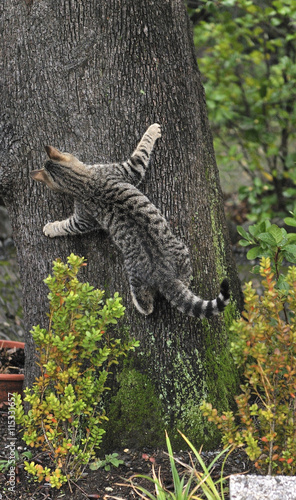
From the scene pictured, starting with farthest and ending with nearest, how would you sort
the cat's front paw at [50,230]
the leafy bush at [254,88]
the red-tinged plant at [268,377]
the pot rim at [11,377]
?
1. the leafy bush at [254,88]
2. the pot rim at [11,377]
3. the cat's front paw at [50,230]
4. the red-tinged plant at [268,377]

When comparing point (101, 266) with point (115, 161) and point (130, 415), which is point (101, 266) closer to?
point (115, 161)

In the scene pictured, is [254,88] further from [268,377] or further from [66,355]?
[66,355]

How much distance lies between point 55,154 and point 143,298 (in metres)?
1.06

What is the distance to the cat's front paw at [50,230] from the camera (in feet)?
10.6

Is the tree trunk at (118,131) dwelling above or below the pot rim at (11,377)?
above

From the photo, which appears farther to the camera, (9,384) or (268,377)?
(9,384)

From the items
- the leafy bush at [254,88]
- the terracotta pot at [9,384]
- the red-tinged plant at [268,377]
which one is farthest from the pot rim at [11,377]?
the leafy bush at [254,88]

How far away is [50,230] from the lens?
10.7 feet

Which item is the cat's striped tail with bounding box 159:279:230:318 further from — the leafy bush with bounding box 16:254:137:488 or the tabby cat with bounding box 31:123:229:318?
the leafy bush with bounding box 16:254:137:488

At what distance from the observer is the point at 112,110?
125 inches

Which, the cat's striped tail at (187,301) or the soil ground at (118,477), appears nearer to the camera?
the soil ground at (118,477)

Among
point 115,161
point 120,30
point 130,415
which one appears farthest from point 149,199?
point 130,415

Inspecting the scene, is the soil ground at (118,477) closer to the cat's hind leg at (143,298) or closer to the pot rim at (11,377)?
the pot rim at (11,377)

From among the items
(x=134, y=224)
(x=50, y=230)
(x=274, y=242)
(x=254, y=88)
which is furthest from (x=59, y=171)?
(x=254, y=88)
